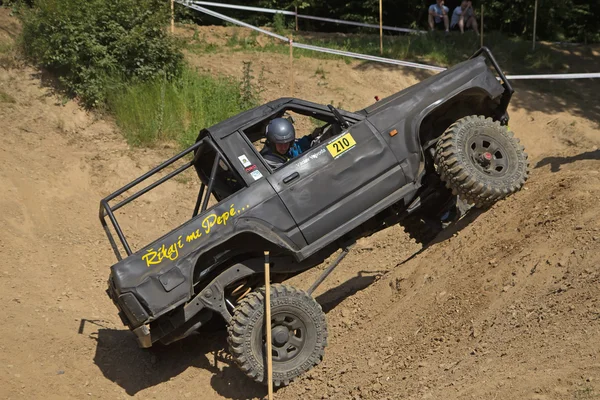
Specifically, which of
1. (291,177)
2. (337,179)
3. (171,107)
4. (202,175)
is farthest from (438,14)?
(291,177)

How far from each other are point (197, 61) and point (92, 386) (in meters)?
8.84

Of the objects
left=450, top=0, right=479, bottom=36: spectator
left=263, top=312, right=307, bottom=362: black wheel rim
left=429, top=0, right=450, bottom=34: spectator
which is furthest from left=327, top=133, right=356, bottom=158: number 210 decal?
left=429, top=0, right=450, bottom=34: spectator

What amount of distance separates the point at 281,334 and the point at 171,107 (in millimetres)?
6971

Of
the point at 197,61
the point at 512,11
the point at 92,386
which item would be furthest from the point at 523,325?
the point at 512,11

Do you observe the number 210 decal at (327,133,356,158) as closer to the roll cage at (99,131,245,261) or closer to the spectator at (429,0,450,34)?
the roll cage at (99,131,245,261)

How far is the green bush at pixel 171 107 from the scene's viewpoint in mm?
12703

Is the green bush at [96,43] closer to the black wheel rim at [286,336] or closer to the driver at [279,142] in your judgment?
the driver at [279,142]

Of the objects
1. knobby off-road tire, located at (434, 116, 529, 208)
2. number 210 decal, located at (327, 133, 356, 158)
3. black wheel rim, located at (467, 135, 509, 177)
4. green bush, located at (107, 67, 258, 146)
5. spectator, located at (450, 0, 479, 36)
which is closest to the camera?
number 210 decal, located at (327, 133, 356, 158)

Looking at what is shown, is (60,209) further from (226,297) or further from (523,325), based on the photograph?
(523,325)

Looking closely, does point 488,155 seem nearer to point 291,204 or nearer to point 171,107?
point 291,204

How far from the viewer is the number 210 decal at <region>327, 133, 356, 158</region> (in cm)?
698

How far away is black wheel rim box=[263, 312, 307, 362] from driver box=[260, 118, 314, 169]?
135 cm

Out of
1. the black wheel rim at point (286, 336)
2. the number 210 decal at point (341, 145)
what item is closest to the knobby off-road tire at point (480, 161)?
the number 210 decal at point (341, 145)

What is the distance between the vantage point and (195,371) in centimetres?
757
